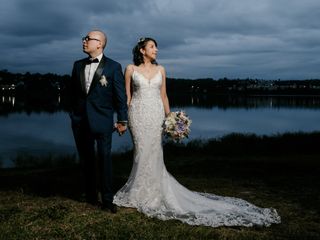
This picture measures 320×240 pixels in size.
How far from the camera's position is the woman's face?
7156mm

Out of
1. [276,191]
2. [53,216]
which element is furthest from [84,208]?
[276,191]

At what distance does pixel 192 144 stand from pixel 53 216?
50.8 feet

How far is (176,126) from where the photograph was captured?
7223 millimetres

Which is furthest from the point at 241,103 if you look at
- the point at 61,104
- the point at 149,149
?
the point at 149,149

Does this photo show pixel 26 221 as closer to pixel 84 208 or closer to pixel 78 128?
pixel 84 208

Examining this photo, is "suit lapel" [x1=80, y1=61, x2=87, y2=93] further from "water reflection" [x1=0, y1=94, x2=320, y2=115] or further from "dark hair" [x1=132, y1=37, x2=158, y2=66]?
"water reflection" [x1=0, y1=94, x2=320, y2=115]

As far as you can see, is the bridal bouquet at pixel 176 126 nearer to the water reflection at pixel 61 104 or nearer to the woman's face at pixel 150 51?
the woman's face at pixel 150 51

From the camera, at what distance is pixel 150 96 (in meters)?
7.30

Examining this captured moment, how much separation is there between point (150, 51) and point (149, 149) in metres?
1.55

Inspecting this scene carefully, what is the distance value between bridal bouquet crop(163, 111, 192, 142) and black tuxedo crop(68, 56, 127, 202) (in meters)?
0.84

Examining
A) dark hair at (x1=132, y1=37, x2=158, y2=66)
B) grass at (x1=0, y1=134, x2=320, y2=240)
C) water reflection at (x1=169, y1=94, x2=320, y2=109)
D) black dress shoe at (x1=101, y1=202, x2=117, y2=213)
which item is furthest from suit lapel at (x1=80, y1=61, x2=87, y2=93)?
water reflection at (x1=169, y1=94, x2=320, y2=109)

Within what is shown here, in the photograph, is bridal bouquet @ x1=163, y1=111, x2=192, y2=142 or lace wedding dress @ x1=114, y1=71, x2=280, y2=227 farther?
bridal bouquet @ x1=163, y1=111, x2=192, y2=142

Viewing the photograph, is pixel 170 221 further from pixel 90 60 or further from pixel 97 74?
pixel 90 60

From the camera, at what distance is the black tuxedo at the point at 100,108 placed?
6629mm
